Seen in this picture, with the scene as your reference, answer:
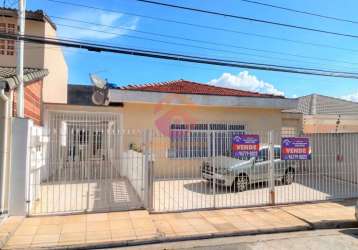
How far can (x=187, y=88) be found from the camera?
15953mm

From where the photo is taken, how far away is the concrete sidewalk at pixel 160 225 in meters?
6.37

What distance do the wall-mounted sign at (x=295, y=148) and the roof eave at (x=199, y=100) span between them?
5.57 meters

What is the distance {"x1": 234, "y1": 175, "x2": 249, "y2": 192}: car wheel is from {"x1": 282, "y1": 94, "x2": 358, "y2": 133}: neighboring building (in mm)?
9100

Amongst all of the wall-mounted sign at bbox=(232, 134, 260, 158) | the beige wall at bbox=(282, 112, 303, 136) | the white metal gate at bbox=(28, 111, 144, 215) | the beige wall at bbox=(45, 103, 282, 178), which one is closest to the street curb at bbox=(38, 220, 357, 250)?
the white metal gate at bbox=(28, 111, 144, 215)

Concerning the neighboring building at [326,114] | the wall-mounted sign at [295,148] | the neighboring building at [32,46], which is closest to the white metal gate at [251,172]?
the wall-mounted sign at [295,148]

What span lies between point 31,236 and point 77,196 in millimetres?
3374

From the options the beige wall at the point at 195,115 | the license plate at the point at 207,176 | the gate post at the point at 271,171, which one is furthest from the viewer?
the beige wall at the point at 195,115

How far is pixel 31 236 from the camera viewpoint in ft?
21.2

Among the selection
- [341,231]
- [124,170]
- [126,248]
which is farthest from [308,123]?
[126,248]

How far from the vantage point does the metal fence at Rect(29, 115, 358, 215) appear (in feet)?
28.5

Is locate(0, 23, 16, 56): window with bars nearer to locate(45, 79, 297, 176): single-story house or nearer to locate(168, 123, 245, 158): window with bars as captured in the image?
locate(45, 79, 297, 176): single-story house

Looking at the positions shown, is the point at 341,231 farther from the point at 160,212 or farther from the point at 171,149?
the point at 171,149

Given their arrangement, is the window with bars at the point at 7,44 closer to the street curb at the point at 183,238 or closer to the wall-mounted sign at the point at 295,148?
the street curb at the point at 183,238

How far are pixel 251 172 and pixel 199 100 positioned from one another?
5.02m
